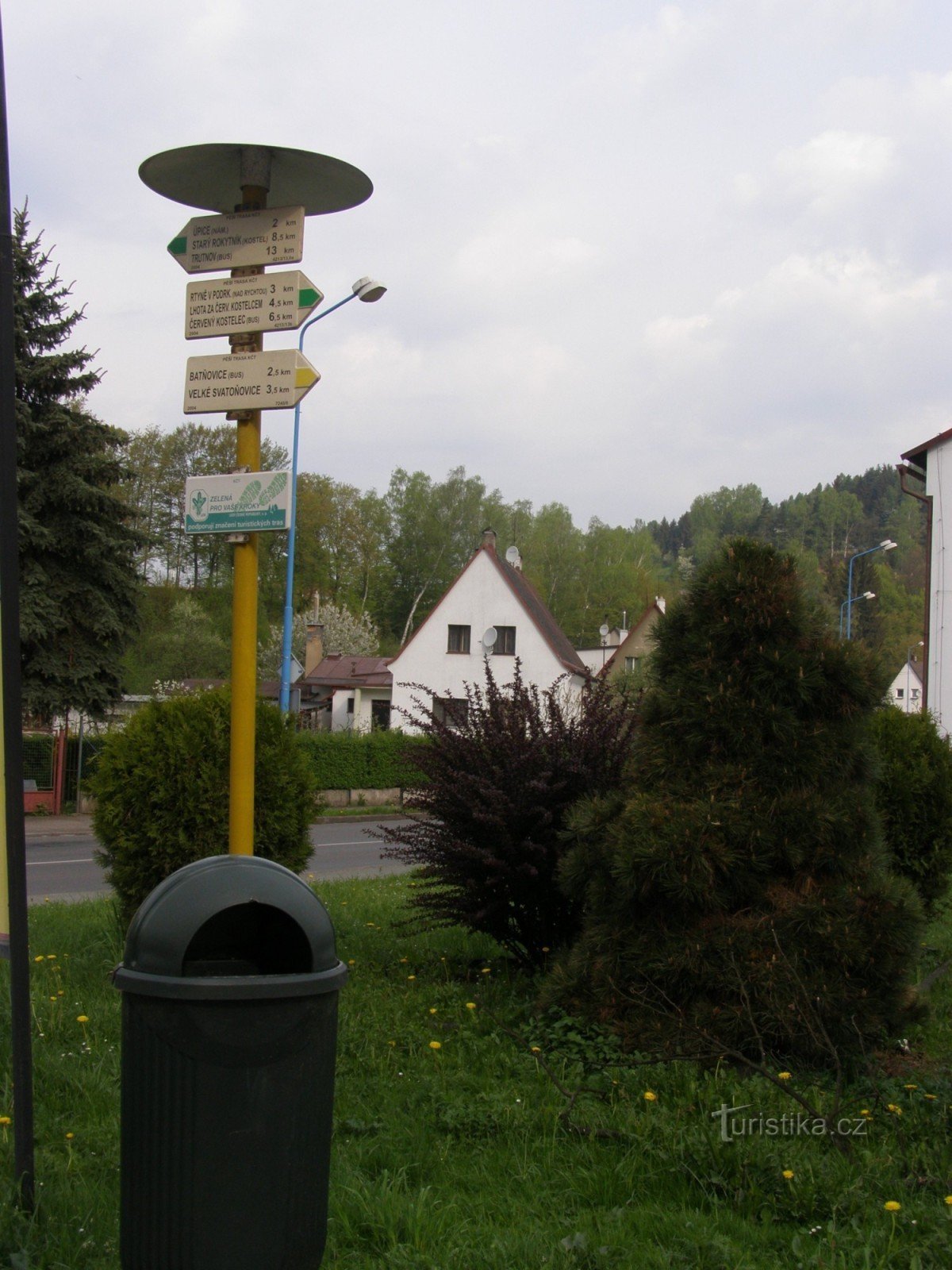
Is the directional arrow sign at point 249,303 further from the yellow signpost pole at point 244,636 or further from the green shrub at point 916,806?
the green shrub at point 916,806

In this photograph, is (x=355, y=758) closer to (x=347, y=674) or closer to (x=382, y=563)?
(x=347, y=674)

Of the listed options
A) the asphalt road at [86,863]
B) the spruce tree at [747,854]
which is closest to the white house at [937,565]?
the asphalt road at [86,863]

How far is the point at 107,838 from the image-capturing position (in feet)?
24.2

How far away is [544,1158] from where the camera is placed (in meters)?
3.90

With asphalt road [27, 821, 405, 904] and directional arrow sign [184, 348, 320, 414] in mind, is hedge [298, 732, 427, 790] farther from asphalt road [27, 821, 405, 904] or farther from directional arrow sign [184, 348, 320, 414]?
directional arrow sign [184, 348, 320, 414]

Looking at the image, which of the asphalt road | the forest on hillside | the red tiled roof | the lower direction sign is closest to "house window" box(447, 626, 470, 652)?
the red tiled roof

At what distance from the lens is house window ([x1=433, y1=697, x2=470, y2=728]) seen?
6.89 meters

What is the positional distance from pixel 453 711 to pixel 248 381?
310 cm

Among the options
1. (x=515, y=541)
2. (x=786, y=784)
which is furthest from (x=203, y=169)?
(x=515, y=541)

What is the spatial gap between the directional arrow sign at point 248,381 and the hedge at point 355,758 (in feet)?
93.1

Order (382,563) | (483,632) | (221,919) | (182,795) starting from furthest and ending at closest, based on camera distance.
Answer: (382,563), (483,632), (182,795), (221,919)

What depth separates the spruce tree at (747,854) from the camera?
4723 millimetres
